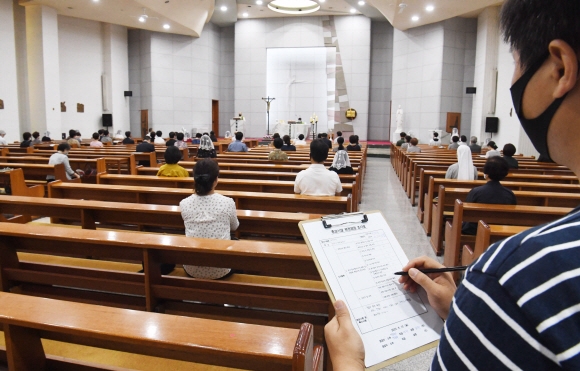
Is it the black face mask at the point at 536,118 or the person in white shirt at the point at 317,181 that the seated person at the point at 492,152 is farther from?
the black face mask at the point at 536,118

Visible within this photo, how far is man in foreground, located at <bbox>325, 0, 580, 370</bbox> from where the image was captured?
459 mm

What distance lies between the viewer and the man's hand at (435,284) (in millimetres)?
906

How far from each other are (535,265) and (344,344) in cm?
46

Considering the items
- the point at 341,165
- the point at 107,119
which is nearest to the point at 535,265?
the point at 341,165

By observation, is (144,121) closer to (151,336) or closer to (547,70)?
(151,336)

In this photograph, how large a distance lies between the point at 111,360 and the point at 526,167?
6.96m

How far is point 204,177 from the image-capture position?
2.54 m

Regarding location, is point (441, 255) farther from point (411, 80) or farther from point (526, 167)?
point (411, 80)

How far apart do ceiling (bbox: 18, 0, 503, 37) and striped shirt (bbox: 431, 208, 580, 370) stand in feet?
43.9

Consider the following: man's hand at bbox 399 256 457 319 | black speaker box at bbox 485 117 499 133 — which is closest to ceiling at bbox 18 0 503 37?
black speaker box at bbox 485 117 499 133

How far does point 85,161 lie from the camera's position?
261 inches

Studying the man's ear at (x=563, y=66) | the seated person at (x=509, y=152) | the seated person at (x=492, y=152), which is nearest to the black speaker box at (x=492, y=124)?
the seated person at (x=492, y=152)

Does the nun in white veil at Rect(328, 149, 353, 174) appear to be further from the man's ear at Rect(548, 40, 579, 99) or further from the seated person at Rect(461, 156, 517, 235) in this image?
the man's ear at Rect(548, 40, 579, 99)

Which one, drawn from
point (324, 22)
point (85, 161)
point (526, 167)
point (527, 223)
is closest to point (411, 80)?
point (324, 22)
